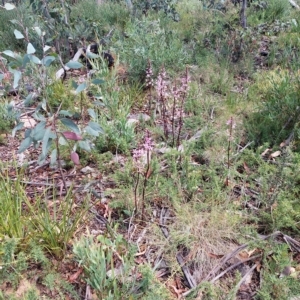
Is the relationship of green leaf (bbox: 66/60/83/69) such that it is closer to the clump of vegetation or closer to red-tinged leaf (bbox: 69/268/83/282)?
the clump of vegetation

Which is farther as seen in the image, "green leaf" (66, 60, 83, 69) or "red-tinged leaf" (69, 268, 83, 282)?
"green leaf" (66, 60, 83, 69)

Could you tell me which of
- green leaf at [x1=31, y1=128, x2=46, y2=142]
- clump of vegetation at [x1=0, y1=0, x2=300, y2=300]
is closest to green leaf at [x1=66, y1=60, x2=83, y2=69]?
clump of vegetation at [x1=0, y1=0, x2=300, y2=300]

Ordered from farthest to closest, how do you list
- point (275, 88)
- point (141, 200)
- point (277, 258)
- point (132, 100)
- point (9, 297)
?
1. point (132, 100)
2. point (275, 88)
3. point (141, 200)
4. point (277, 258)
5. point (9, 297)

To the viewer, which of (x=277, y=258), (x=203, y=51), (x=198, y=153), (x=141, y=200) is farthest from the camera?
(x=203, y=51)

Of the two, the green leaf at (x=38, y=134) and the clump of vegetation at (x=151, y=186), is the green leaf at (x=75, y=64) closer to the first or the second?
the clump of vegetation at (x=151, y=186)

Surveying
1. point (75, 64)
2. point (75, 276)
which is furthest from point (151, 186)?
point (75, 64)

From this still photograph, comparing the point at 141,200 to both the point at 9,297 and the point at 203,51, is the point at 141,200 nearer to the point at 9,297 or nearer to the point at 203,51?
the point at 9,297

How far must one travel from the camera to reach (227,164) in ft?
7.61

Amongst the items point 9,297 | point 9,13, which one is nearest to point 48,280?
point 9,297

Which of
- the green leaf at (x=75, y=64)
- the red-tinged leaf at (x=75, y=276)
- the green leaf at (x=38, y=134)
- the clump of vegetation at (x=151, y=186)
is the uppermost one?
the green leaf at (x=75, y=64)

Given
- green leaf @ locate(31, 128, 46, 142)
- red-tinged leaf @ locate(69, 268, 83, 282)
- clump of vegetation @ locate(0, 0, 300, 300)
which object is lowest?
red-tinged leaf @ locate(69, 268, 83, 282)

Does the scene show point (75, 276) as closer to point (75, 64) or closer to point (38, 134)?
point (38, 134)

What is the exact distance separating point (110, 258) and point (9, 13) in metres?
4.88

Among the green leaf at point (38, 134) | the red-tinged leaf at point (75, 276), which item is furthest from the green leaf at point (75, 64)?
the red-tinged leaf at point (75, 276)
